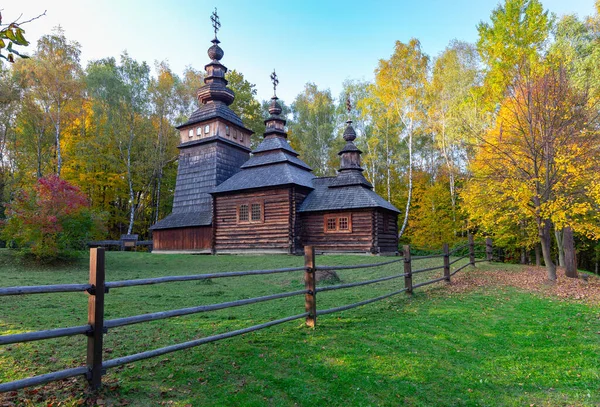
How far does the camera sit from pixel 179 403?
3.58 metres

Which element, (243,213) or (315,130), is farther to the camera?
(315,130)

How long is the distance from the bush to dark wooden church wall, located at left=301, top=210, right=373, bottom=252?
40.0 ft

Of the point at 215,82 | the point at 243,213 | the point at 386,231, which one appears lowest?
the point at 386,231

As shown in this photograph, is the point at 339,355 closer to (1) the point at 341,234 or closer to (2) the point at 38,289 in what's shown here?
(2) the point at 38,289

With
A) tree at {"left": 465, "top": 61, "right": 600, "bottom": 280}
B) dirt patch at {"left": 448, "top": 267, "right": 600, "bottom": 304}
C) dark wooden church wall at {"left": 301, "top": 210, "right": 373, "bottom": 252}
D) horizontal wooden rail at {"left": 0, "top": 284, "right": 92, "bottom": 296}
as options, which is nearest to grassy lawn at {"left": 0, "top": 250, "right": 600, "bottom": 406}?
horizontal wooden rail at {"left": 0, "top": 284, "right": 92, "bottom": 296}

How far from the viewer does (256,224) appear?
76.7 ft

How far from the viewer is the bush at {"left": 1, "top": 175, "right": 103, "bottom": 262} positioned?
15.4 meters

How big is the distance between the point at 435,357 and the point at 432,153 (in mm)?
34627

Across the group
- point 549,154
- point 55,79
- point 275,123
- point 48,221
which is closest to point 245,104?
point 275,123

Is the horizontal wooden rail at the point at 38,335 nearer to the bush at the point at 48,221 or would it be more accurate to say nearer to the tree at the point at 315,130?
the bush at the point at 48,221

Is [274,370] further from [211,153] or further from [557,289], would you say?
[211,153]

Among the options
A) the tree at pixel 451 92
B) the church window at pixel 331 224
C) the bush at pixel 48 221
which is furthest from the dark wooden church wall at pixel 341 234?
the bush at pixel 48 221

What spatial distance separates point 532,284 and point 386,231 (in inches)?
430

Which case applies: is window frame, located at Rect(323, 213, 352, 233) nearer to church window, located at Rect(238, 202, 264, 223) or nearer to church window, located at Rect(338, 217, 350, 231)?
church window, located at Rect(338, 217, 350, 231)
